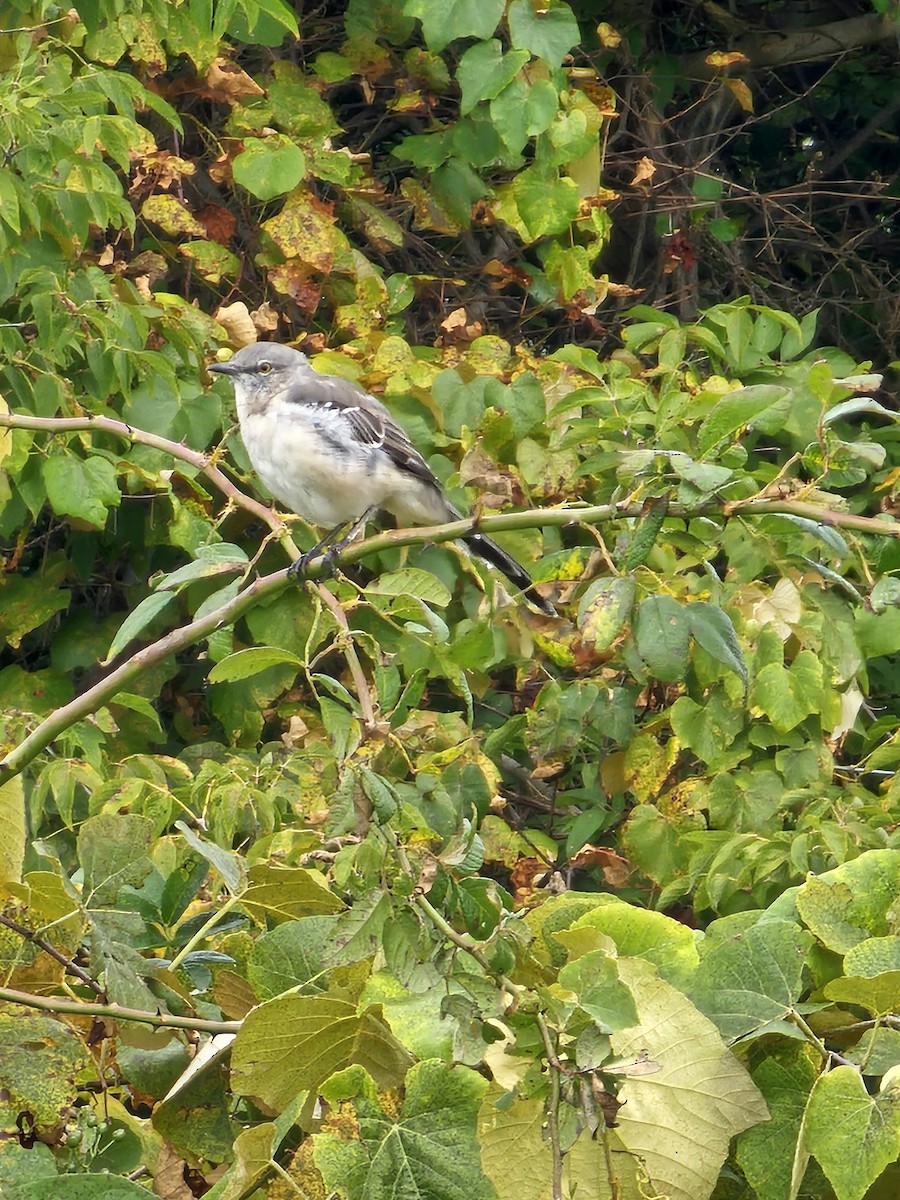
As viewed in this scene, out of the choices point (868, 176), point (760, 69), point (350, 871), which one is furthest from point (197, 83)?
point (350, 871)

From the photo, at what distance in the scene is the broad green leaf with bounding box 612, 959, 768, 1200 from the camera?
1173 mm

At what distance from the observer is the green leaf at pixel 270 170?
15.7 ft

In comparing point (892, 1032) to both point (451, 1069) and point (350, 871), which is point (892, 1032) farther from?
point (350, 871)

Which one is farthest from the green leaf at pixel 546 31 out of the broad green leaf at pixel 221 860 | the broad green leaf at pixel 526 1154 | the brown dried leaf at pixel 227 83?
the broad green leaf at pixel 526 1154

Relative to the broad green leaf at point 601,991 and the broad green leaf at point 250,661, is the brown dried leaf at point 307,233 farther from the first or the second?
the broad green leaf at point 601,991

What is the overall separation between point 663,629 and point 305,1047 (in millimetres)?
651

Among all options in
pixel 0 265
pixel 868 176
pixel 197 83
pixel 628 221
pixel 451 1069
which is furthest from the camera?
pixel 868 176

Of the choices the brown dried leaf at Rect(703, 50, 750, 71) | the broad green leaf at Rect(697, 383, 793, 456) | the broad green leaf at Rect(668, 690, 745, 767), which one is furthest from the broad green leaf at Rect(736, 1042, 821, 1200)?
the brown dried leaf at Rect(703, 50, 750, 71)

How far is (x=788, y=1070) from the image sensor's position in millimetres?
1217

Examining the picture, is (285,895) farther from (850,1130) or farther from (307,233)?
(307,233)

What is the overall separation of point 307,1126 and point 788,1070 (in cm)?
39

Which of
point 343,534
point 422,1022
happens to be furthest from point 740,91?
point 422,1022

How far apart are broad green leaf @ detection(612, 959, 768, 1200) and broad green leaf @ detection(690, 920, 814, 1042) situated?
0.05m

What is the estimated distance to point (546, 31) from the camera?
454 centimetres
